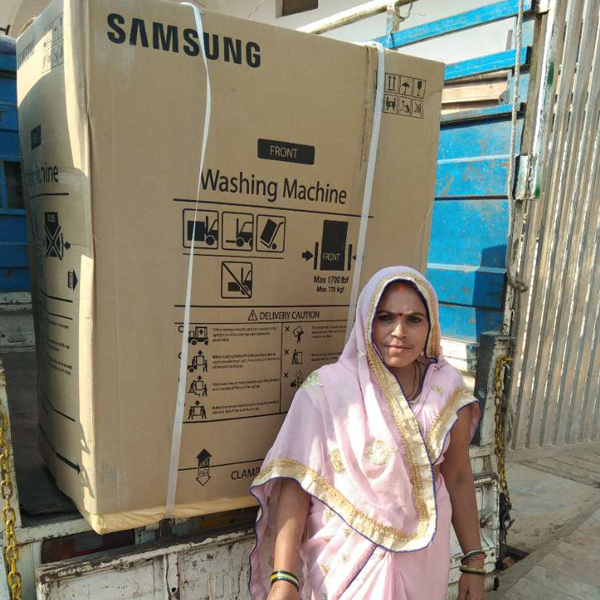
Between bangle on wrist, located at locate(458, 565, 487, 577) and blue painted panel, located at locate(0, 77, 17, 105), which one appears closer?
bangle on wrist, located at locate(458, 565, 487, 577)

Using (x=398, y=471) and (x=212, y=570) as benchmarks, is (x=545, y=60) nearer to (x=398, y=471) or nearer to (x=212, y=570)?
(x=398, y=471)

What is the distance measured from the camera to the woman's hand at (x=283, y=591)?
127 cm

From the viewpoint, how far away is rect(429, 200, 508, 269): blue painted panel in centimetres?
205

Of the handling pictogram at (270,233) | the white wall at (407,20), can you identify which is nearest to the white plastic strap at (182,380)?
the handling pictogram at (270,233)

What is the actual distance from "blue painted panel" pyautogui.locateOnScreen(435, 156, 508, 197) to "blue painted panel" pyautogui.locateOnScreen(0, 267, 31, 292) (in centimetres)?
208

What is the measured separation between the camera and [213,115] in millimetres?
1311

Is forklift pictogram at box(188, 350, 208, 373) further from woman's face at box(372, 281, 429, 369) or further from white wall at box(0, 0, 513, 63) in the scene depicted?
white wall at box(0, 0, 513, 63)

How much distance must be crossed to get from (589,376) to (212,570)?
2303mm

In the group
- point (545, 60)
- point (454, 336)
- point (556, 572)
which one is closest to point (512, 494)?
point (556, 572)

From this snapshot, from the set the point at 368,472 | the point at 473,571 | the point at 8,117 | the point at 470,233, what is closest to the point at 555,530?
the point at 473,571

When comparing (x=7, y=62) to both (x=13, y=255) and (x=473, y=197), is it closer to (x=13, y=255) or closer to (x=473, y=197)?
(x=13, y=255)

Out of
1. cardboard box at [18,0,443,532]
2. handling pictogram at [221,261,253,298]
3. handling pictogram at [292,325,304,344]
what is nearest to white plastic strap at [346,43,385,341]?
cardboard box at [18,0,443,532]

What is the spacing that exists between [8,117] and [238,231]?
73.4 inches

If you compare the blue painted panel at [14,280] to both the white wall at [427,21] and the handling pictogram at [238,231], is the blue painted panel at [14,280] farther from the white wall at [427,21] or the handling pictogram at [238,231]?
the white wall at [427,21]
